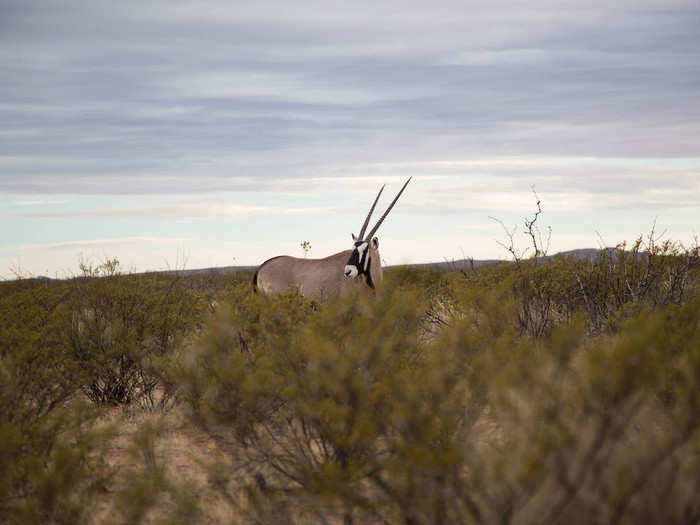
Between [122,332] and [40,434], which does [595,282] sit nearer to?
[122,332]

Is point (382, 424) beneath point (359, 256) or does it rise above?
beneath

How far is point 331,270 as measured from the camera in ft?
40.8

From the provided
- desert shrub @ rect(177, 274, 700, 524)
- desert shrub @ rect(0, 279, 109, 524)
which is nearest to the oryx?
desert shrub @ rect(0, 279, 109, 524)

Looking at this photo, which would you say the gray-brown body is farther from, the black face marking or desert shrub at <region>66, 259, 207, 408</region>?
desert shrub at <region>66, 259, 207, 408</region>

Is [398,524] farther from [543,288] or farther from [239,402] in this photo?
[543,288]

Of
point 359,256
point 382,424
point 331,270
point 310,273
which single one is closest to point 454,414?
point 382,424

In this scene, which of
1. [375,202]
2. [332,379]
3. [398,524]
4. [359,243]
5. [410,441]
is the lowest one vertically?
[398,524]

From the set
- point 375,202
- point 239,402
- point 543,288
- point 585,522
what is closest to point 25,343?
point 239,402

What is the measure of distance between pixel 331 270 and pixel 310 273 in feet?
1.61

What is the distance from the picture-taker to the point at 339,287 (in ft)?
39.5

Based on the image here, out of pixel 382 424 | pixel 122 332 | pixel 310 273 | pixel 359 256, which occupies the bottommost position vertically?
pixel 382 424

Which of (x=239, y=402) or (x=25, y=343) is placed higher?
(x=25, y=343)

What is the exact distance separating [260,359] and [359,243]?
625 cm

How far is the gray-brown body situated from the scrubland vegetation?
15.1 feet
